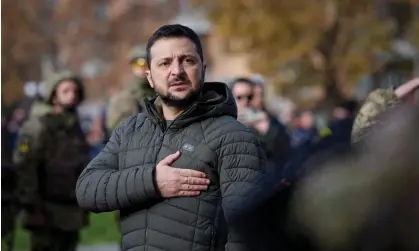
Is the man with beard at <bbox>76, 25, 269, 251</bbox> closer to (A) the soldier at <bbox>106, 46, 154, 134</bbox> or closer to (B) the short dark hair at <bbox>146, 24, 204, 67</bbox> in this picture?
(B) the short dark hair at <bbox>146, 24, 204, 67</bbox>

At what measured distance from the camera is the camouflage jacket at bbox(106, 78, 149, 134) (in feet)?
24.5

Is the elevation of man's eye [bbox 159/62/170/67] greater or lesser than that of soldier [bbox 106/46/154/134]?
greater

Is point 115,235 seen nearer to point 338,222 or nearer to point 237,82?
point 237,82

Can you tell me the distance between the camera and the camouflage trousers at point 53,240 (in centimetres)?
831

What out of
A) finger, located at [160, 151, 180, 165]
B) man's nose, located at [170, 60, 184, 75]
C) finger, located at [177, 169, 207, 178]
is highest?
man's nose, located at [170, 60, 184, 75]

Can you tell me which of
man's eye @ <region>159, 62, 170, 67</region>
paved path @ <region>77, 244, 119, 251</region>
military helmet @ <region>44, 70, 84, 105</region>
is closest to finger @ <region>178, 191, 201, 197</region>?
man's eye @ <region>159, 62, 170, 67</region>

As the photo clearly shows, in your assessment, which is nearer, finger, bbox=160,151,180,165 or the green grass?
finger, bbox=160,151,180,165

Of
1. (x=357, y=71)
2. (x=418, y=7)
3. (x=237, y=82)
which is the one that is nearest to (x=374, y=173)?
(x=237, y=82)

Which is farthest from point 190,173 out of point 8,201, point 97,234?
point 97,234

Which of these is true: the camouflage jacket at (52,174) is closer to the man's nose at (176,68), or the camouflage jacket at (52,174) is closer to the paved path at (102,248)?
the paved path at (102,248)

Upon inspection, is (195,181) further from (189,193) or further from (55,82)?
(55,82)

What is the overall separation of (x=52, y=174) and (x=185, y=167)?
4.96 meters

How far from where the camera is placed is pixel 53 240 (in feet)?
27.3

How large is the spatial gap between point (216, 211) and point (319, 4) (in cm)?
2772
